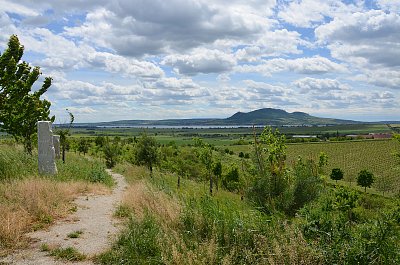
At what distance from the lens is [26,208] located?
8.15 m

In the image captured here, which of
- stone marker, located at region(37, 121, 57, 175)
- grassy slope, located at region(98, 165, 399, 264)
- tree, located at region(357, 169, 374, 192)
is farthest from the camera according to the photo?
tree, located at region(357, 169, 374, 192)

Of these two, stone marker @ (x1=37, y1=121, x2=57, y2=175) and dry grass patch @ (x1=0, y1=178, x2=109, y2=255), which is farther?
stone marker @ (x1=37, y1=121, x2=57, y2=175)

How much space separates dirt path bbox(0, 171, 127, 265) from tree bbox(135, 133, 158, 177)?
2279 centimetres

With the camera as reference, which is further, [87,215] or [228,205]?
[87,215]

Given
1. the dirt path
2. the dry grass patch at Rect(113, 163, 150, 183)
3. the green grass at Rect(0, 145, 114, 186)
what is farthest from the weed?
the dry grass patch at Rect(113, 163, 150, 183)

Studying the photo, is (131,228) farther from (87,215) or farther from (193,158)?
(193,158)

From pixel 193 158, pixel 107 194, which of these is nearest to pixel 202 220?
pixel 107 194

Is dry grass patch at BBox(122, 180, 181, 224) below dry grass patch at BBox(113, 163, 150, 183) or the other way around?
the other way around

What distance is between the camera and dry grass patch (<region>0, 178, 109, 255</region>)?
6.58 metres

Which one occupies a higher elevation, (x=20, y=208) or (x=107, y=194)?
(x=20, y=208)

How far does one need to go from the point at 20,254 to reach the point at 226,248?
3.44 m

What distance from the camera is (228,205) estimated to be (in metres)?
7.08

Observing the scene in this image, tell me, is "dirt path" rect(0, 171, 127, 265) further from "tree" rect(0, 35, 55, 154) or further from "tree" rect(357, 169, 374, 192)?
"tree" rect(357, 169, 374, 192)

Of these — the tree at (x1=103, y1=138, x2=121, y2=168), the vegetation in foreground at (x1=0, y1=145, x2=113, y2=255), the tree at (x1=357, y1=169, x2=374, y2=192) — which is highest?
the vegetation in foreground at (x1=0, y1=145, x2=113, y2=255)
